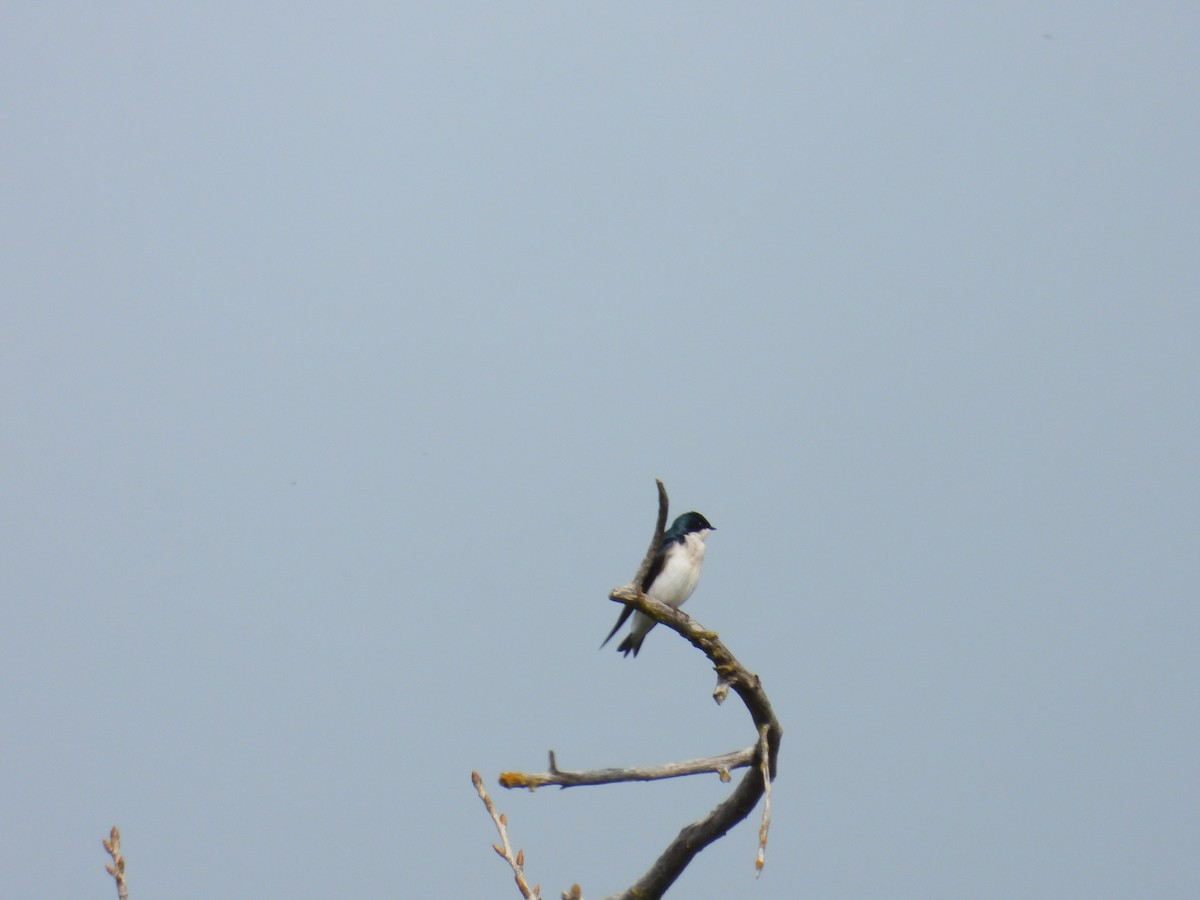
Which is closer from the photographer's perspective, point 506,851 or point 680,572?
point 506,851

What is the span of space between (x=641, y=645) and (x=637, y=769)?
297cm

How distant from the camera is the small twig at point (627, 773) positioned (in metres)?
2.78

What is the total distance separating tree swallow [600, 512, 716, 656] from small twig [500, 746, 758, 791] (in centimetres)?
228

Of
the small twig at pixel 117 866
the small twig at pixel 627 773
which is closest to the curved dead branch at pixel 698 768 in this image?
the small twig at pixel 627 773

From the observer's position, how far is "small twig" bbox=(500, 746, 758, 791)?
2.78 meters

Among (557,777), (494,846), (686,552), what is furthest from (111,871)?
(686,552)

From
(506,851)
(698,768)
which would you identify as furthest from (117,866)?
(698,768)

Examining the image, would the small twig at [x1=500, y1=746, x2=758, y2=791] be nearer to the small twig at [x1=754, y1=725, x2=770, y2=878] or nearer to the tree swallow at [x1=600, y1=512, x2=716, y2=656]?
the small twig at [x1=754, y1=725, x2=770, y2=878]

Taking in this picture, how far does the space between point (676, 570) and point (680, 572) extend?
0.02 meters

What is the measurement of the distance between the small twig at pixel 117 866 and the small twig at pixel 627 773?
2.73 ft

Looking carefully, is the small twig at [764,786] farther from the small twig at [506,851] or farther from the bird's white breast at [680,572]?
the bird's white breast at [680,572]

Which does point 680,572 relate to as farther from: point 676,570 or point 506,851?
point 506,851

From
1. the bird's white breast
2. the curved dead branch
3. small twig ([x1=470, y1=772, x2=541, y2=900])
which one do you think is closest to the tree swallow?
the bird's white breast

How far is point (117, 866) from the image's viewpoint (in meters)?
2.10
